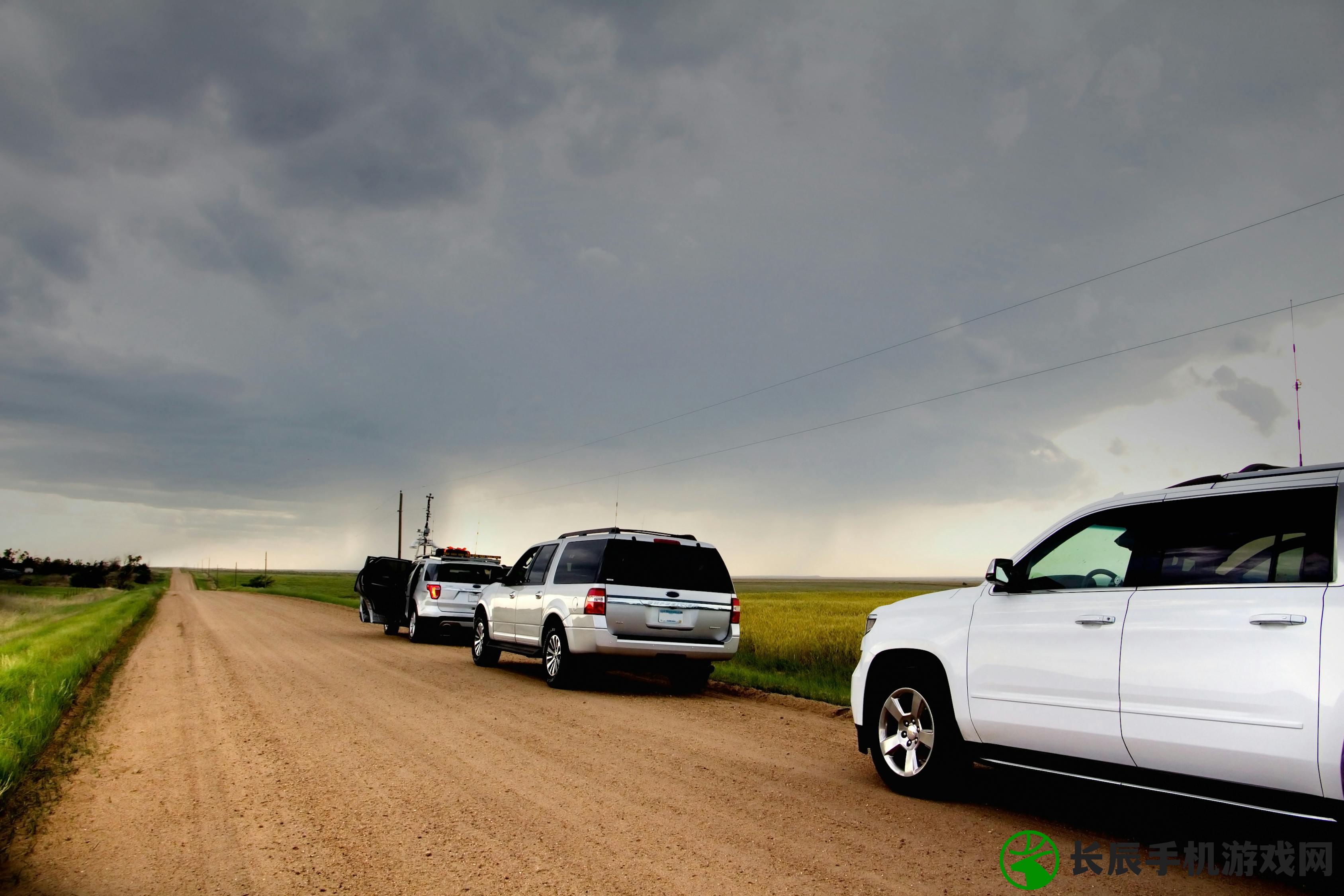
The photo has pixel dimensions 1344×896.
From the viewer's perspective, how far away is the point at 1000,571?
6.14 meters

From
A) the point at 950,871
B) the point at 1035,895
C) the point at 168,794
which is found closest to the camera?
the point at 1035,895

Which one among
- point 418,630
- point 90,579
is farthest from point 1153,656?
point 90,579

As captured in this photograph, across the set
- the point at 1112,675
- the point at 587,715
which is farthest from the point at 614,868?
the point at 587,715

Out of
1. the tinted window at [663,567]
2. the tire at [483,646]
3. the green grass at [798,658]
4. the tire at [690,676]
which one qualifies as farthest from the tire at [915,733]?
the tire at [483,646]

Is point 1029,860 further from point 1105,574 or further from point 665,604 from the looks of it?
point 665,604

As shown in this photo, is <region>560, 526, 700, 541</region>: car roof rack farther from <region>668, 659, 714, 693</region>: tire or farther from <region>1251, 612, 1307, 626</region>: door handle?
<region>1251, 612, 1307, 626</region>: door handle

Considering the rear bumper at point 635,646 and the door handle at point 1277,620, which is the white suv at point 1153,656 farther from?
the rear bumper at point 635,646

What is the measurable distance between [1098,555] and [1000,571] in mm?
652

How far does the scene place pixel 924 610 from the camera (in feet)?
21.9

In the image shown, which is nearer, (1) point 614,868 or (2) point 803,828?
(1) point 614,868

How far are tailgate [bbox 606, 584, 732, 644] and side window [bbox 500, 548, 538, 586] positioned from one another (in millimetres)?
3034

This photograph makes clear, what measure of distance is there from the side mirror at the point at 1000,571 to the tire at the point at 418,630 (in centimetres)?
1666

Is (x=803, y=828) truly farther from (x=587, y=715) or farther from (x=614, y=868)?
(x=587, y=715)

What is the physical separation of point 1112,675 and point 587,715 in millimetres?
6240
